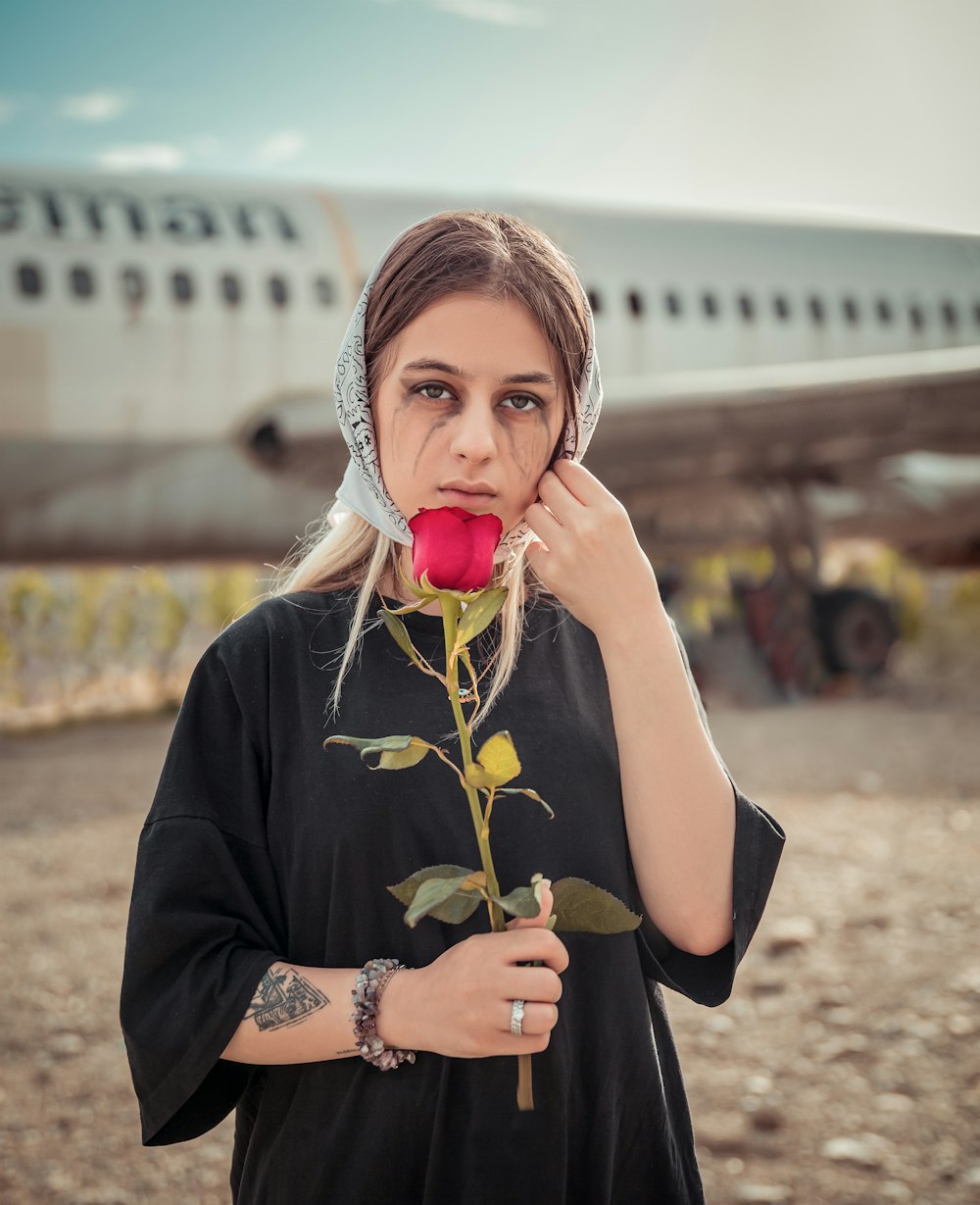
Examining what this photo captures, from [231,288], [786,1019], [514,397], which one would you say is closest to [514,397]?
[514,397]

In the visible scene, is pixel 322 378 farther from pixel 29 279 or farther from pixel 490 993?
pixel 490 993

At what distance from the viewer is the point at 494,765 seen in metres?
0.83

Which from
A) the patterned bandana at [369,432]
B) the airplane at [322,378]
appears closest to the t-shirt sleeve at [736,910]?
the patterned bandana at [369,432]

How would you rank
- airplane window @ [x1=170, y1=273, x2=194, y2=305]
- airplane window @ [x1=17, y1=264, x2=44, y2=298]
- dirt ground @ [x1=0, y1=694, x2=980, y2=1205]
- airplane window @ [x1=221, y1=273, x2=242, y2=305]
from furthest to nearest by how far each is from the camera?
1. airplane window @ [x1=221, y1=273, x2=242, y2=305]
2. airplane window @ [x1=170, y1=273, x2=194, y2=305]
3. airplane window @ [x1=17, y1=264, x2=44, y2=298]
4. dirt ground @ [x1=0, y1=694, x2=980, y2=1205]

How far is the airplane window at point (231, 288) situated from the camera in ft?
28.5

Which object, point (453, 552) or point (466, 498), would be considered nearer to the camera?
point (453, 552)

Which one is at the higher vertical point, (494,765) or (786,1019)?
(494,765)

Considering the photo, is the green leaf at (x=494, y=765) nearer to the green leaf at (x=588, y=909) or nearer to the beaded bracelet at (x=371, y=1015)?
the green leaf at (x=588, y=909)

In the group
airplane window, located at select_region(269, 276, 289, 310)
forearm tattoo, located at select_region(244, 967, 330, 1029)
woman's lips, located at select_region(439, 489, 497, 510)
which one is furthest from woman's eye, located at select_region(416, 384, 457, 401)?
airplane window, located at select_region(269, 276, 289, 310)

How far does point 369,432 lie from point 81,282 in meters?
7.90

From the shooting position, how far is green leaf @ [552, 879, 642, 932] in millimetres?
883

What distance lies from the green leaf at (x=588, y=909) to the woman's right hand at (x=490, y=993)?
1 centimetres

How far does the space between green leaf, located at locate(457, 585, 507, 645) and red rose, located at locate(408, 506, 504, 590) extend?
2 centimetres

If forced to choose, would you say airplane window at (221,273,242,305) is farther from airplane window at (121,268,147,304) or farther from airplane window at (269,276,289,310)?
airplane window at (121,268,147,304)
